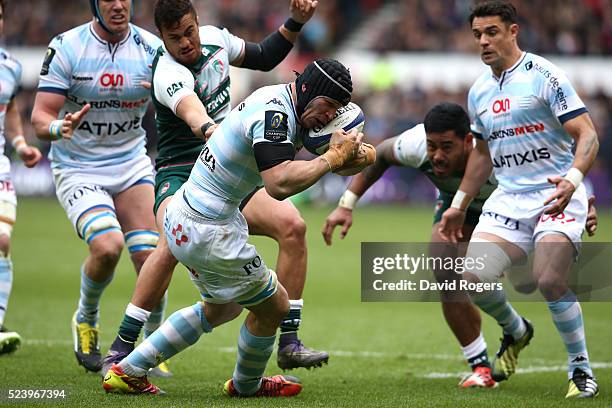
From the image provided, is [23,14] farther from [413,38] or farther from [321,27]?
[413,38]

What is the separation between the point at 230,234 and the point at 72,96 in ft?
8.74

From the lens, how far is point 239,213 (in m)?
6.56

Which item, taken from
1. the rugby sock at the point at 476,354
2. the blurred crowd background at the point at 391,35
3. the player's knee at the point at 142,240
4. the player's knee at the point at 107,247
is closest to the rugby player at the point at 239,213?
the player's knee at the point at 107,247

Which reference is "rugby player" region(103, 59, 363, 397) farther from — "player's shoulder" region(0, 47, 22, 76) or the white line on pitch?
"player's shoulder" region(0, 47, 22, 76)

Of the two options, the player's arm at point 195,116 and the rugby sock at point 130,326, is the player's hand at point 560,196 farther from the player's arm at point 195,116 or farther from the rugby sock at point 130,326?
the rugby sock at point 130,326

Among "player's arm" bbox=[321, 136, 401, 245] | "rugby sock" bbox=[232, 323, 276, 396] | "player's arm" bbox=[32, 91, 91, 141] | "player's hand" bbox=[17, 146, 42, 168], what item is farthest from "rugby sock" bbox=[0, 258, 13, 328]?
"player's arm" bbox=[321, 136, 401, 245]

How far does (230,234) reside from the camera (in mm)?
6387

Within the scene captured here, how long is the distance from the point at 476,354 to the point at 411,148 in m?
1.81

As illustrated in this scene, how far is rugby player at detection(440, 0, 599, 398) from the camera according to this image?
743 centimetres

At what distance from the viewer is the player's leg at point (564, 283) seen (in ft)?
24.2

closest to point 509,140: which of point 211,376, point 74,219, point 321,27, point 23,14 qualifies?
point 211,376

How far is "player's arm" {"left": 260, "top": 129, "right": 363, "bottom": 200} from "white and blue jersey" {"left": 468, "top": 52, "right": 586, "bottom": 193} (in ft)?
7.58

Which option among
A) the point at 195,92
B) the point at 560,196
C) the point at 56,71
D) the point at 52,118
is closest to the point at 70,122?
the point at 52,118

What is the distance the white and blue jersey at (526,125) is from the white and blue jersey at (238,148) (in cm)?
219
